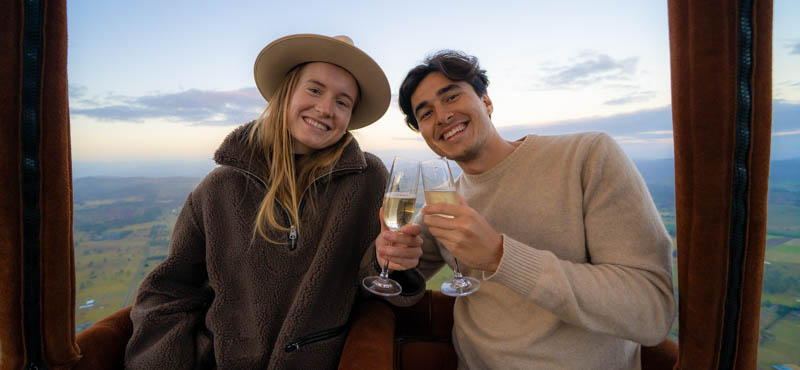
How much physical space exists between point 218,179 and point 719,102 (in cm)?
206

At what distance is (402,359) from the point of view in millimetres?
1947

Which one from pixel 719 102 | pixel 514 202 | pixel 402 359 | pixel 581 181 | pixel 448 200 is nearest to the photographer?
pixel 719 102

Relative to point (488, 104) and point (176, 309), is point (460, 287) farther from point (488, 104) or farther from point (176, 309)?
point (176, 309)

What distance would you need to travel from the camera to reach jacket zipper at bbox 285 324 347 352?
1433 mm

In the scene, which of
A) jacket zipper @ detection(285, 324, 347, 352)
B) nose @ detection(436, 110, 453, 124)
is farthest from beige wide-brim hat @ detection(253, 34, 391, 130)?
jacket zipper @ detection(285, 324, 347, 352)

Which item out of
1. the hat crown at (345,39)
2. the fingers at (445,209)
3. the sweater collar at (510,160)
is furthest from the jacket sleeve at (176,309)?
the sweater collar at (510,160)

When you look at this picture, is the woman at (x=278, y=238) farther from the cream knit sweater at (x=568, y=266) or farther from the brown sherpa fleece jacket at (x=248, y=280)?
the cream knit sweater at (x=568, y=266)

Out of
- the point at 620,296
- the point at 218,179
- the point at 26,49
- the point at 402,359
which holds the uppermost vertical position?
the point at 26,49

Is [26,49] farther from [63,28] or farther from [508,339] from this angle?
[508,339]

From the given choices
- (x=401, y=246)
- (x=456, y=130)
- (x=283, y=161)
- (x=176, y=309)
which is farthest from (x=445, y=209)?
(x=176, y=309)

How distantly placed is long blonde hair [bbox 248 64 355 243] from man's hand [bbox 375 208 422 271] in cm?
55

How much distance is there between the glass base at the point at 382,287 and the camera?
3.90ft

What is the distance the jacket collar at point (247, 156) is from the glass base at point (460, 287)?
811 mm

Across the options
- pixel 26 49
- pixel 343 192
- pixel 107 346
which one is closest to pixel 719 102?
pixel 343 192
